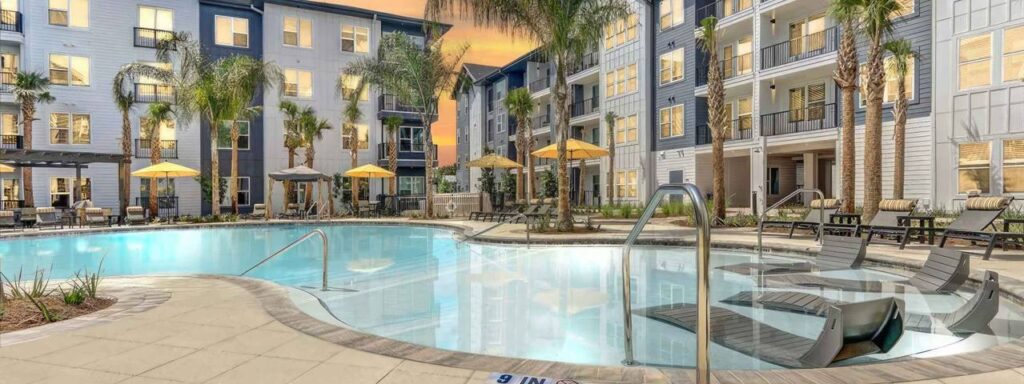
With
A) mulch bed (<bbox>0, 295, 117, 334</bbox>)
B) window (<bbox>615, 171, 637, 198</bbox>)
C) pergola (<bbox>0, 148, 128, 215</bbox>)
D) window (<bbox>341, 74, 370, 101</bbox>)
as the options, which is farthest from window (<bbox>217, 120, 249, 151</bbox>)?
mulch bed (<bbox>0, 295, 117, 334</bbox>)

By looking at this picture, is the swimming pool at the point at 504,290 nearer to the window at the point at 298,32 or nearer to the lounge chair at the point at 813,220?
the lounge chair at the point at 813,220

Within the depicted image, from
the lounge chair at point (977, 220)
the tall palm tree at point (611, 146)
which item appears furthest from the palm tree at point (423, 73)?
the lounge chair at point (977, 220)

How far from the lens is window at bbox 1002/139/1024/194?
16.5 m

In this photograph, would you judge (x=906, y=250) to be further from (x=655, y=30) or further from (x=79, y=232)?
(x=79, y=232)

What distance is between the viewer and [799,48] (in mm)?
23703

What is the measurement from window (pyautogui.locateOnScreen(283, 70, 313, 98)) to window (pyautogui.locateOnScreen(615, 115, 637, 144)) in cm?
1780

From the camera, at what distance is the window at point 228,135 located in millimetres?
29256

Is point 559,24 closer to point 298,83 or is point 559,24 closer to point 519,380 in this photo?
point 519,380

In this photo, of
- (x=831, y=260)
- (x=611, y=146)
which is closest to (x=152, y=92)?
(x=611, y=146)

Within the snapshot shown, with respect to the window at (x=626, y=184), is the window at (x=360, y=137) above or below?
above

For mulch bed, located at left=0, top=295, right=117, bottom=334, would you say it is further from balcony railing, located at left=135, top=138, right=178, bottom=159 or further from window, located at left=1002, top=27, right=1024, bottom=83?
balcony railing, located at left=135, top=138, right=178, bottom=159

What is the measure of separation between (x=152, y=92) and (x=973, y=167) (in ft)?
115

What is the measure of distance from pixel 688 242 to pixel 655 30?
65.4 ft

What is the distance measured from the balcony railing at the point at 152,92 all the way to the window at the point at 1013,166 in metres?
34.4
